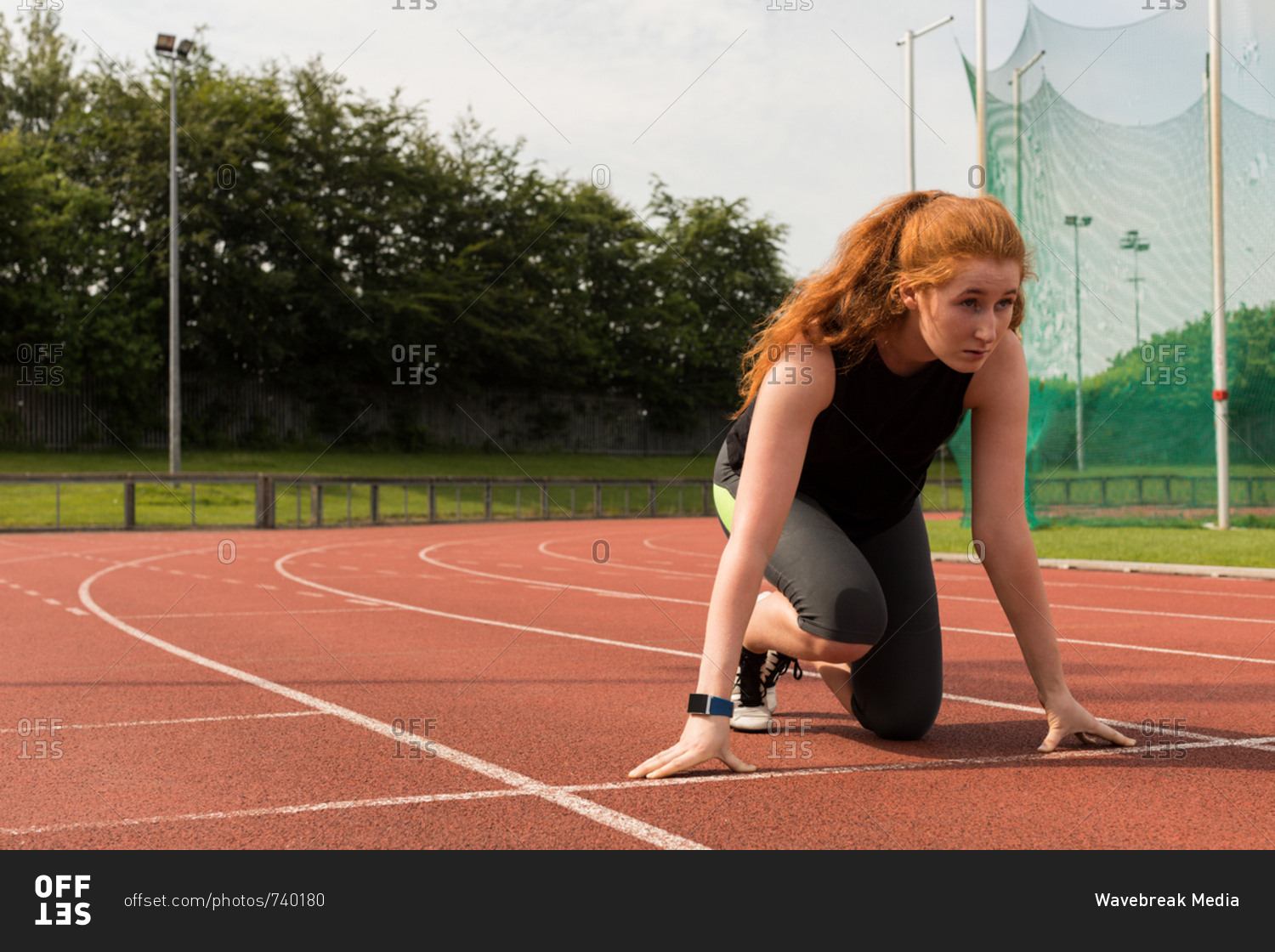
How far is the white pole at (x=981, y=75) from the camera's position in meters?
18.5

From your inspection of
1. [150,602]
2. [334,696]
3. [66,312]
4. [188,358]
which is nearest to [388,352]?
[188,358]

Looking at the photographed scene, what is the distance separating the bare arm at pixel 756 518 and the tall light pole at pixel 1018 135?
1565 centimetres

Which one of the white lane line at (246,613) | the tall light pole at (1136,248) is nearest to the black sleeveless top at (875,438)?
the white lane line at (246,613)

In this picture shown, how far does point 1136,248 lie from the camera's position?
17.7 m

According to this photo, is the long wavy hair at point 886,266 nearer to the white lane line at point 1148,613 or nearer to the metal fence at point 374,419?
the white lane line at point 1148,613

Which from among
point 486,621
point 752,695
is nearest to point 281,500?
point 486,621

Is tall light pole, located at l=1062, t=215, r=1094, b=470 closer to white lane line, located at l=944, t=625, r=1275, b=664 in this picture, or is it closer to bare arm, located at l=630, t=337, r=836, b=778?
white lane line, located at l=944, t=625, r=1275, b=664

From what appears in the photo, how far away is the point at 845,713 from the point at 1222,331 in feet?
47.0

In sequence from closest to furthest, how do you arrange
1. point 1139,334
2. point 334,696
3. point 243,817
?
1. point 243,817
2. point 334,696
3. point 1139,334

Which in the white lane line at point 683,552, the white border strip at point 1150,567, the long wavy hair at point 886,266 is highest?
the long wavy hair at point 886,266

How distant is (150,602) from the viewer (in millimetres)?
10797

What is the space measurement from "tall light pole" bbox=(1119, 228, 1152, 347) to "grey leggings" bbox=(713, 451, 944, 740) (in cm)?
1383
